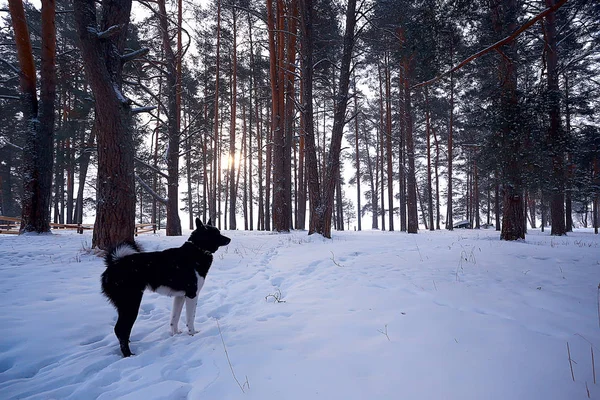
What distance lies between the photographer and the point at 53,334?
2594mm

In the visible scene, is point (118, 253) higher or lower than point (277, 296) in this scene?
higher

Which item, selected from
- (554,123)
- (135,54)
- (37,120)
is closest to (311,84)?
(135,54)

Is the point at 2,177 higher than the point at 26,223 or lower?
higher

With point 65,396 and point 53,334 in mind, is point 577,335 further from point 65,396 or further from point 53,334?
point 53,334

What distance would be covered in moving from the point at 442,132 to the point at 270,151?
14447 millimetres

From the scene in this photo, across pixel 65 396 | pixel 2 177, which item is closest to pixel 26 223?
pixel 65 396

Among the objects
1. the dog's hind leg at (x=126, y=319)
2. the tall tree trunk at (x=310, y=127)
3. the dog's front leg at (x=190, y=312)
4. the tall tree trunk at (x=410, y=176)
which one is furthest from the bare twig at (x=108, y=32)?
the tall tree trunk at (x=410, y=176)

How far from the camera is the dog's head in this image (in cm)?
325

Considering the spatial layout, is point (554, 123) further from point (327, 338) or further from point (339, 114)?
point (327, 338)

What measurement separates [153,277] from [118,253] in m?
0.43

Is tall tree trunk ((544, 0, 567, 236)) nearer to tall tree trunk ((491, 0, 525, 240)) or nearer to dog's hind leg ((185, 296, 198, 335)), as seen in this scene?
tall tree trunk ((491, 0, 525, 240))

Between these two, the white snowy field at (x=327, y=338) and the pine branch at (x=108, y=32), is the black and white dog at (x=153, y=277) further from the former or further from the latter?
the pine branch at (x=108, y=32)

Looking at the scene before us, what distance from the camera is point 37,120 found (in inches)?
360

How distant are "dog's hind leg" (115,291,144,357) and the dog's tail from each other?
41 cm
